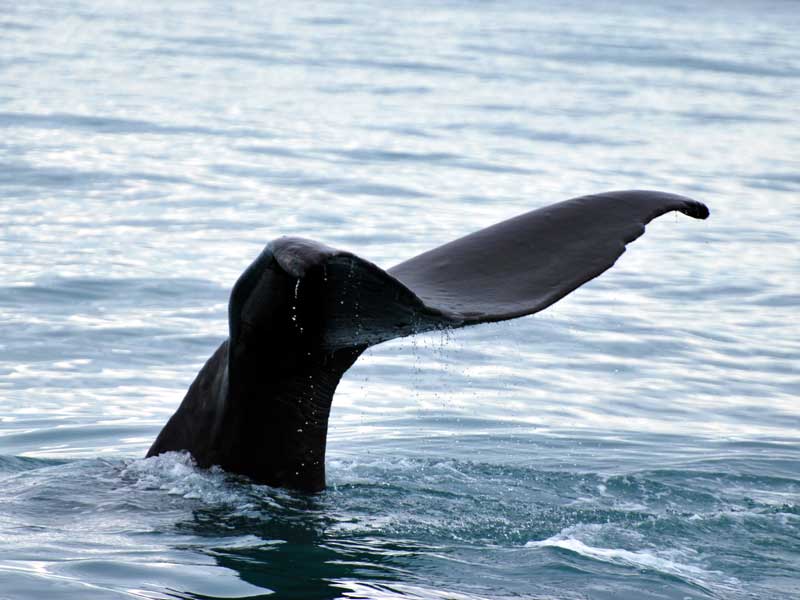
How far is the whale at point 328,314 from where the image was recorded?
4.01 m

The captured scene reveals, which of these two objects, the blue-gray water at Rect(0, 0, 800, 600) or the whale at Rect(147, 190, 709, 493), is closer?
the whale at Rect(147, 190, 709, 493)

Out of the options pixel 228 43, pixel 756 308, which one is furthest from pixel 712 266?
pixel 228 43

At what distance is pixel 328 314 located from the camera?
159 inches

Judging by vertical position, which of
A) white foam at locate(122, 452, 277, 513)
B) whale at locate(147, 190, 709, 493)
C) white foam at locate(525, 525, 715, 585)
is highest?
whale at locate(147, 190, 709, 493)

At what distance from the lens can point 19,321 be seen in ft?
30.9

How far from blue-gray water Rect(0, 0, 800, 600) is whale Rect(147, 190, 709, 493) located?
0.17 meters

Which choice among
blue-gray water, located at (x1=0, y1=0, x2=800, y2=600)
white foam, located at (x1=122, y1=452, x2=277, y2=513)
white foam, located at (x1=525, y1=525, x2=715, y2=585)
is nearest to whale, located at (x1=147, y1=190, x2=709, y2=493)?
white foam, located at (x1=122, y1=452, x2=277, y2=513)

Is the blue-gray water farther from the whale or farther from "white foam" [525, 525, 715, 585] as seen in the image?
the whale

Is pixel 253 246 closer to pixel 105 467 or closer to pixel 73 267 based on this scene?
pixel 73 267

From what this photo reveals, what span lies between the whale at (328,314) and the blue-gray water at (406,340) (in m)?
0.17

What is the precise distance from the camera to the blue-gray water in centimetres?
467

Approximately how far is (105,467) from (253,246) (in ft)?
21.9

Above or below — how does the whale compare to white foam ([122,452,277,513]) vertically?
above

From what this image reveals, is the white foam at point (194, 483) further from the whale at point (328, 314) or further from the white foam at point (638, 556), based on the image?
the white foam at point (638, 556)
